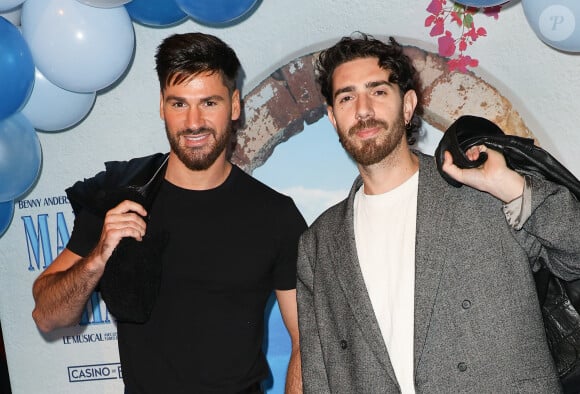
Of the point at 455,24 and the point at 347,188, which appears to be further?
the point at 347,188

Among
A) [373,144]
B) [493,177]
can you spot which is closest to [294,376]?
[373,144]

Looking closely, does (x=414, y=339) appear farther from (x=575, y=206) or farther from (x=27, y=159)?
(x=27, y=159)

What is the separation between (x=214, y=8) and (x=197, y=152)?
534 millimetres

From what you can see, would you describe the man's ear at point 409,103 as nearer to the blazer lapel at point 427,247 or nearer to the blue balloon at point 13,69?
the blazer lapel at point 427,247

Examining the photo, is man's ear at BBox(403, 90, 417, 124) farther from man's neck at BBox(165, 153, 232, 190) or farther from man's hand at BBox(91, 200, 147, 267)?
man's hand at BBox(91, 200, 147, 267)

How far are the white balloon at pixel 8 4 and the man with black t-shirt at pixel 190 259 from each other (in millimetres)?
639

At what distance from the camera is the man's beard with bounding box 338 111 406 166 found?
248cm

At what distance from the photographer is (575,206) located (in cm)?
211

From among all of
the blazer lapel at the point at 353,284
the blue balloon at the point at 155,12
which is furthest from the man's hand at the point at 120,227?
the blue balloon at the point at 155,12

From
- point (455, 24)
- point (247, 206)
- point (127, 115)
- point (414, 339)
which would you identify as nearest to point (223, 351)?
point (247, 206)

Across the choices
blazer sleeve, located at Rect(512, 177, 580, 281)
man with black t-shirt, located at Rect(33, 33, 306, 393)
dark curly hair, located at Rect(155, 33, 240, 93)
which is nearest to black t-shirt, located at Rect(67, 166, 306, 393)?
man with black t-shirt, located at Rect(33, 33, 306, 393)

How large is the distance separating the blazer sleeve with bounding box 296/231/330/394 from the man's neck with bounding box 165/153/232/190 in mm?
410

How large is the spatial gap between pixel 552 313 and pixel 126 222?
135cm

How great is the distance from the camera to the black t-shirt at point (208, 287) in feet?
8.95
